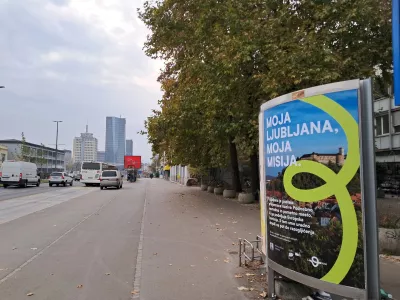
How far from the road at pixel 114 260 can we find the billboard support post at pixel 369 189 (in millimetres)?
2143

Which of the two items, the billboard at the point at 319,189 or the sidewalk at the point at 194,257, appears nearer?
the billboard at the point at 319,189

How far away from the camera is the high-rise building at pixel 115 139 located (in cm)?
13750

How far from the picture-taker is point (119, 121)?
144875mm

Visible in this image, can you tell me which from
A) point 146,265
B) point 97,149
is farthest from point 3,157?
point 146,265

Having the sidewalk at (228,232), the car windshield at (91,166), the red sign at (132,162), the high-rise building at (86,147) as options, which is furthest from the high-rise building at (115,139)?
the sidewalk at (228,232)

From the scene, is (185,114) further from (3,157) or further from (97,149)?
(97,149)

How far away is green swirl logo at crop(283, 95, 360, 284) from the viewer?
12.9 feet

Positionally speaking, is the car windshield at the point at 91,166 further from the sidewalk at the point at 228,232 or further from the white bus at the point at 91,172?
the sidewalk at the point at 228,232

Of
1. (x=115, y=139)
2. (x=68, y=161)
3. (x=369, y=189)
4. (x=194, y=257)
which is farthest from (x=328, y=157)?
(x=68, y=161)

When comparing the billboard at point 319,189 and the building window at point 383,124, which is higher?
the building window at point 383,124

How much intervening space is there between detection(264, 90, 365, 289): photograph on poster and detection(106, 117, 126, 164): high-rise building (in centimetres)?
13257

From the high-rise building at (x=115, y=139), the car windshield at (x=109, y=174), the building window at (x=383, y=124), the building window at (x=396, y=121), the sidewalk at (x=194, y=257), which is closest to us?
the sidewalk at (x=194, y=257)

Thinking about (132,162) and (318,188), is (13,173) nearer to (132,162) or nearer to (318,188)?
(318,188)

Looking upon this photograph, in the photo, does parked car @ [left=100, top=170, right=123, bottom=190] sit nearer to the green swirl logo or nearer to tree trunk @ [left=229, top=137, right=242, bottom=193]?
tree trunk @ [left=229, top=137, right=242, bottom=193]
